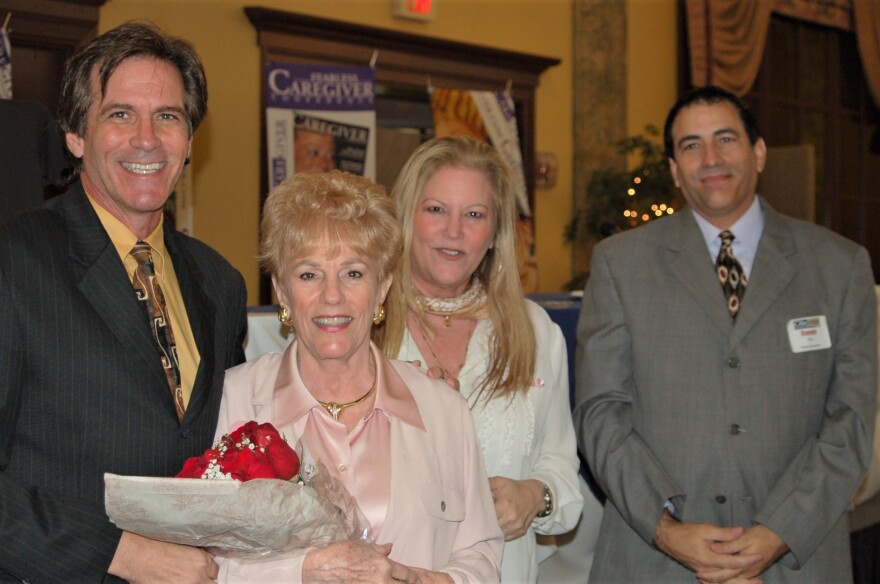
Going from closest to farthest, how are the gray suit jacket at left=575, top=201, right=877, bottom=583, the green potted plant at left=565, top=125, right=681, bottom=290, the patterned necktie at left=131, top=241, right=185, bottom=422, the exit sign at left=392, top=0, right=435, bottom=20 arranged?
the patterned necktie at left=131, top=241, right=185, bottom=422 < the gray suit jacket at left=575, top=201, right=877, bottom=583 < the exit sign at left=392, top=0, right=435, bottom=20 < the green potted plant at left=565, top=125, right=681, bottom=290

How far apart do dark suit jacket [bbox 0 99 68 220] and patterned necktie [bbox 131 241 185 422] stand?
2.82 feet

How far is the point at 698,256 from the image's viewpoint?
2691 millimetres

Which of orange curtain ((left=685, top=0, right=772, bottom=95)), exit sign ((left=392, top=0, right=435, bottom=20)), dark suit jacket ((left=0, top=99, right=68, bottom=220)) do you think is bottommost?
dark suit jacket ((left=0, top=99, right=68, bottom=220))

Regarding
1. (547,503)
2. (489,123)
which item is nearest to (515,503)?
(547,503)

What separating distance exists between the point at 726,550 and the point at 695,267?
790mm

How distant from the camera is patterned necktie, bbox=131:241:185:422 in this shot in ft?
6.34

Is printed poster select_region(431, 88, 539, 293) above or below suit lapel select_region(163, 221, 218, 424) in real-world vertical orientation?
above

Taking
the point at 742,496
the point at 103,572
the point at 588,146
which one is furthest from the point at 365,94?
the point at 103,572

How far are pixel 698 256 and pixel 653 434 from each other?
0.53 m

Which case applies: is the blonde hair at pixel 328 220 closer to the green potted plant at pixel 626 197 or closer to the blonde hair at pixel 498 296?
the blonde hair at pixel 498 296

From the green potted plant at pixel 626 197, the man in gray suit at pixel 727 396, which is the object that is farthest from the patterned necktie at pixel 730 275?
the green potted plant at pixel 626 197

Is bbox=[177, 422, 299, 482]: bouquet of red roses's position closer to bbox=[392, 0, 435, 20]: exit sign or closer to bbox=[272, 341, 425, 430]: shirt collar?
bbox=[272, 341, 425, 430]: shirt collar

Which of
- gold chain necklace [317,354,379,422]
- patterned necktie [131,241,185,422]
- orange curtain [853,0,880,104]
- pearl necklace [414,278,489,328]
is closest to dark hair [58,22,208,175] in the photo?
patterned necktie [131,241,185,422]

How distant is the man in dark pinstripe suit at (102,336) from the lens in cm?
169
